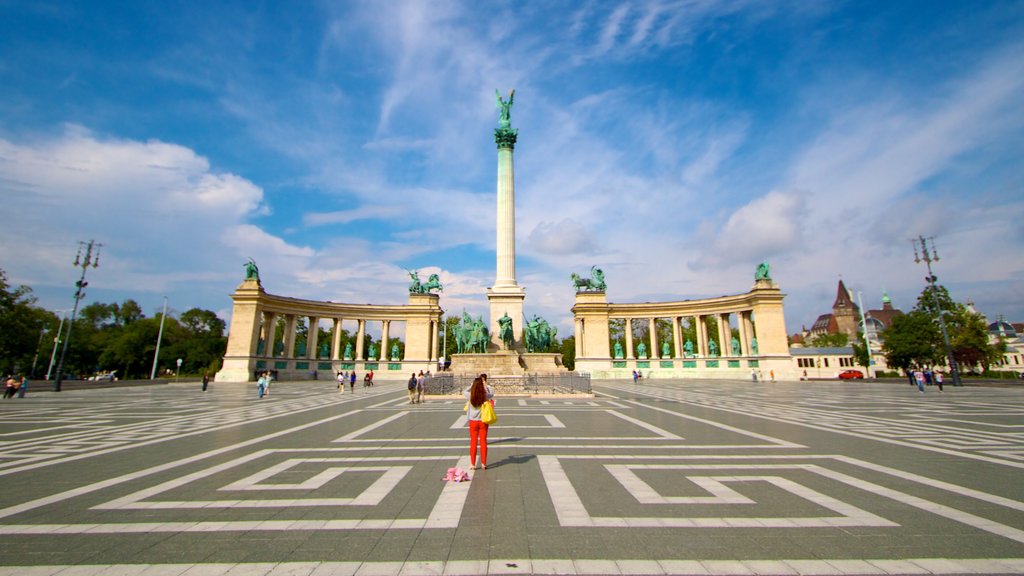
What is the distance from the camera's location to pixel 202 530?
496 cm

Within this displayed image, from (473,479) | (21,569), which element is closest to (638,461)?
(473,479)

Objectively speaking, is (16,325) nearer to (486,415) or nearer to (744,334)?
(486,415)

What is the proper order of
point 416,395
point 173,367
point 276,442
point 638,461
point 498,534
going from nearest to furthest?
1. point 498,534
2. point 638,461
3. point 276,442
4. point 416,395
5. point 173,367

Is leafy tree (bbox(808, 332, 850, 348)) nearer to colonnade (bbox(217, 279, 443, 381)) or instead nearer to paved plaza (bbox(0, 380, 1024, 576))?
colonnade (bbox(217, 279, 443, 381))

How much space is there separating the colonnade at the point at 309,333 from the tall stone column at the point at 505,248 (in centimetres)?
2147

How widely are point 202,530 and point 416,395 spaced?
18.4 metres

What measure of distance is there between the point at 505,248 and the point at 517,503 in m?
34.9

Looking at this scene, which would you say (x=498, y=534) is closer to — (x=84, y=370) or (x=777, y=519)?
(x=777, y=519)

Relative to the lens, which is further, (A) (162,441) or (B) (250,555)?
(A) (162,441)

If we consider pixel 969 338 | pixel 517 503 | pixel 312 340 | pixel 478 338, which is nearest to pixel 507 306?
pixel 478 338

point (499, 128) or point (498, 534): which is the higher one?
point (499, 128)

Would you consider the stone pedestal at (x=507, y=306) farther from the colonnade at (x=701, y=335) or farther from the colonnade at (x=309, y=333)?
the colonnade at (x=701, y=335)

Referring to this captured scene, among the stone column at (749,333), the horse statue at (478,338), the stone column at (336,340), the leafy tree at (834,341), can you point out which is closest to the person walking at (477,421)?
the horse statue at (478,338)

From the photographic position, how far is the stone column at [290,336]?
191ft
